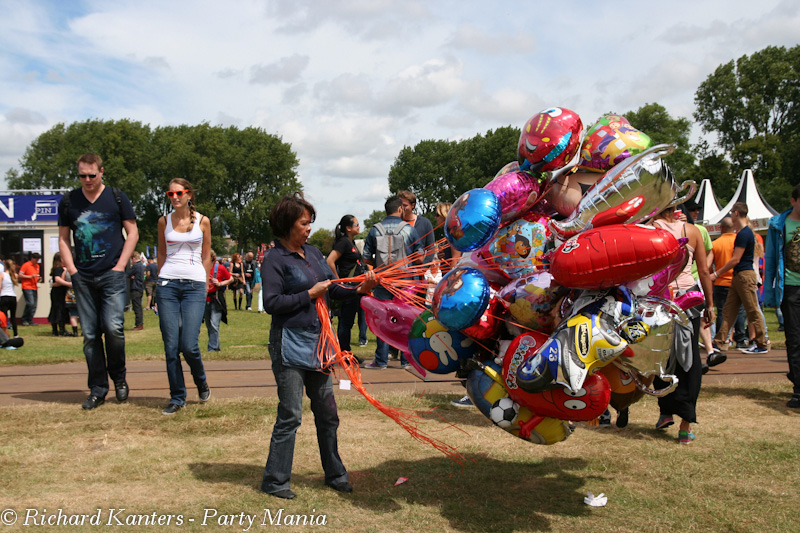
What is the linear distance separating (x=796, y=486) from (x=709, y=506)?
778 mm

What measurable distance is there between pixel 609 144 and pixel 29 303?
16.0 meters

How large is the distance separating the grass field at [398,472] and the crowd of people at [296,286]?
293mm

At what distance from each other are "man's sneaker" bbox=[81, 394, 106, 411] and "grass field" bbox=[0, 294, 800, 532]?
10 cm

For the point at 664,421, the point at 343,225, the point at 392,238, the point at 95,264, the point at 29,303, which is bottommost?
the point at 664,421

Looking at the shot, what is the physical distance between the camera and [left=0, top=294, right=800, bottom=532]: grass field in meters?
3.61

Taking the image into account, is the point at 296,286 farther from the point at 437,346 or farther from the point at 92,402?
the point at 92,402

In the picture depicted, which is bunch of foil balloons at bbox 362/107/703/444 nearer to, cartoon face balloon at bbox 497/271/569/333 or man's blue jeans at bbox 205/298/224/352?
cartoon face balloon at bbox 497/271/569/333

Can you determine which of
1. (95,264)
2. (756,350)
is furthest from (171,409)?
(756,350)

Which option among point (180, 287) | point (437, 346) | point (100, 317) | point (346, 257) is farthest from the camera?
point (346, 257)

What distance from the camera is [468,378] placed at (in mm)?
3848

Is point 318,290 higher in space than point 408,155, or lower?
lower

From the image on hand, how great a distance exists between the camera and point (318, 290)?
3.96 metres

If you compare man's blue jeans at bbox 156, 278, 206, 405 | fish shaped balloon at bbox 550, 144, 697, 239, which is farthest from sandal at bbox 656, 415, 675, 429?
man's blue jeans at bbox 156, 278, 206, 405

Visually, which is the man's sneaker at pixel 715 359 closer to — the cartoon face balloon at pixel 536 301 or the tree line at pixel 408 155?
the cartoon face balloon at pixel 536 301
